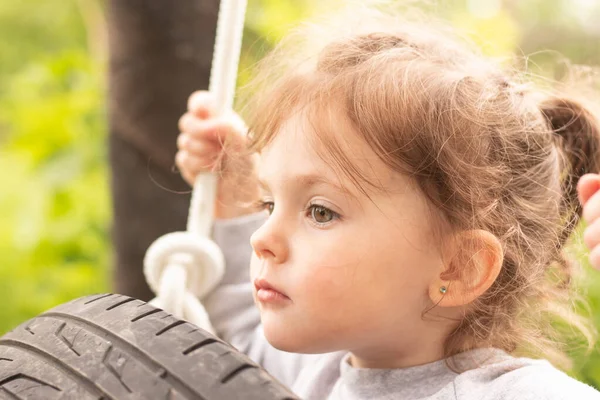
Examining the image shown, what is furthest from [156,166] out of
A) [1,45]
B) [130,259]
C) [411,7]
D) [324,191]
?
[1,45]

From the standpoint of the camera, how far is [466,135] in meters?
0.96

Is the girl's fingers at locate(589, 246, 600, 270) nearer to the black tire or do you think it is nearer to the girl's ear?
the girl's ear

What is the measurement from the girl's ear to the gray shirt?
0.31 feet

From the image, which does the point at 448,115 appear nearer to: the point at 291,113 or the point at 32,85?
the point at 291,113

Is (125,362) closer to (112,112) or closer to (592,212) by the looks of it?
(592,212)

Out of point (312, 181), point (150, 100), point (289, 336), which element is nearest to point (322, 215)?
point (312, 181)

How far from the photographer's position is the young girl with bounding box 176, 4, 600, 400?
0.92m

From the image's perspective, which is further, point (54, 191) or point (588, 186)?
point (54, 191)

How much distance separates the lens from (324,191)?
0.93 m

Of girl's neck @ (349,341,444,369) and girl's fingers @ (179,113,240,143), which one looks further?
girl's fingers @ (179,113,240,143)

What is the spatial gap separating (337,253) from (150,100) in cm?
81

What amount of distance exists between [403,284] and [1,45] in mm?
2969

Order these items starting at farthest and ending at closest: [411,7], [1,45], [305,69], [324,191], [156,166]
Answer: [1,45] → [156,166] → [411,7] → [305,69] → [324,191]

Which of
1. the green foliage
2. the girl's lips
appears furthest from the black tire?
the green foliage
